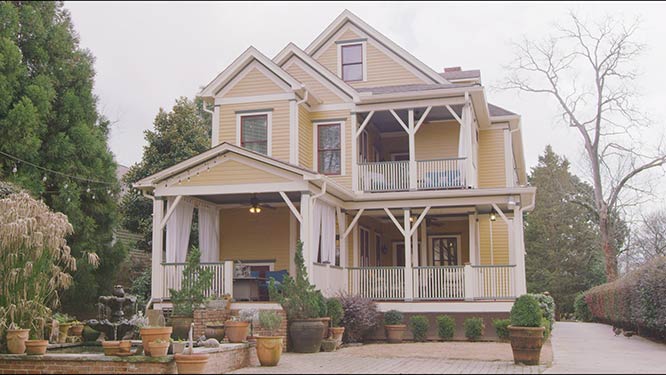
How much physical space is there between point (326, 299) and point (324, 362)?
3.74 m

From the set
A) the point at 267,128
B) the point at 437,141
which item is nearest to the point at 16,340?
the point at 267,128

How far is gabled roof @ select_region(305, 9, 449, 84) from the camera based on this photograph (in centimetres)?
2328

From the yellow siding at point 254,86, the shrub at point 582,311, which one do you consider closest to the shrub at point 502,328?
the yellow siding at point 254,86

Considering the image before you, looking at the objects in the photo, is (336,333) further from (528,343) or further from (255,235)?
(255,235)

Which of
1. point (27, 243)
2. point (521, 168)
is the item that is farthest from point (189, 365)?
point (521, 168)

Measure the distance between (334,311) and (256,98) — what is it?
24.0ft

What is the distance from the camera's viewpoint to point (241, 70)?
21141 mm

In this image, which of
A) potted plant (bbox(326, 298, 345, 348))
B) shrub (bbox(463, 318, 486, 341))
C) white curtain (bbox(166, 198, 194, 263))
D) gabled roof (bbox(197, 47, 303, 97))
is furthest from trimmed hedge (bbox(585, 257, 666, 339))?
white curtain (bbox(166, 198, 194, 263))

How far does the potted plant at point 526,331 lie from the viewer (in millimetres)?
12766

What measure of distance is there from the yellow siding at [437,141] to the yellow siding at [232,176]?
7.38 metres

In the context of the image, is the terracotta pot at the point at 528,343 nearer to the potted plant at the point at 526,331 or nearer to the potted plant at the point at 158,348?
the potted plant at the point at 526,331

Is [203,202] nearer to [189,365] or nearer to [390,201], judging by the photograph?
[390,201]

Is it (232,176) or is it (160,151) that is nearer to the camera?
(232,176)

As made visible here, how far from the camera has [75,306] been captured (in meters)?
21.7
